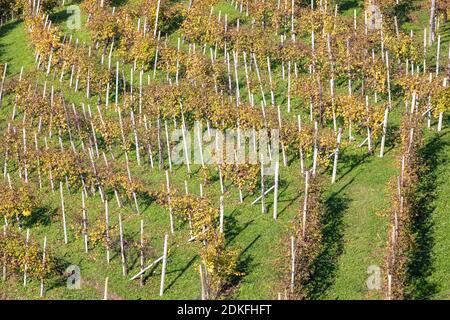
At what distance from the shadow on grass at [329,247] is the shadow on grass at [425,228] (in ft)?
9.91

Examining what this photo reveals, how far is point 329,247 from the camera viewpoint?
30.8 metres

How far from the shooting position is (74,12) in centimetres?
5481

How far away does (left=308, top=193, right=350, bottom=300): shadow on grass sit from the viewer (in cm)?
2894

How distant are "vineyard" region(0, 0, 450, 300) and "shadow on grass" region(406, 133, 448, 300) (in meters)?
0.08

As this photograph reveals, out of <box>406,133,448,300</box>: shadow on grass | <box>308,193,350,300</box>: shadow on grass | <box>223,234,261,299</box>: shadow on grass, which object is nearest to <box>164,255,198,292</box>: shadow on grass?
<box>223,234,261,299</box>: shadow on grass

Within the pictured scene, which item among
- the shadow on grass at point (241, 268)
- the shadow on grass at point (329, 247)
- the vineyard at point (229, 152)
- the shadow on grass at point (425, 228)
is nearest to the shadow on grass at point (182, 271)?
the vineyard at point (229, 152)

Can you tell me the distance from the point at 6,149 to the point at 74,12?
730 inches

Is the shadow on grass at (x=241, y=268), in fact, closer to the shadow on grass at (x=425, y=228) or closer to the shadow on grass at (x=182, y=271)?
the shadow on grass at (x=182, y=271)

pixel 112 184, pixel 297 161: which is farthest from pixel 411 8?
pixel 112 184

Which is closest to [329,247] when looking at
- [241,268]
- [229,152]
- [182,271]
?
[241,268]

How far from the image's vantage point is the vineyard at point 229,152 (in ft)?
99.2
